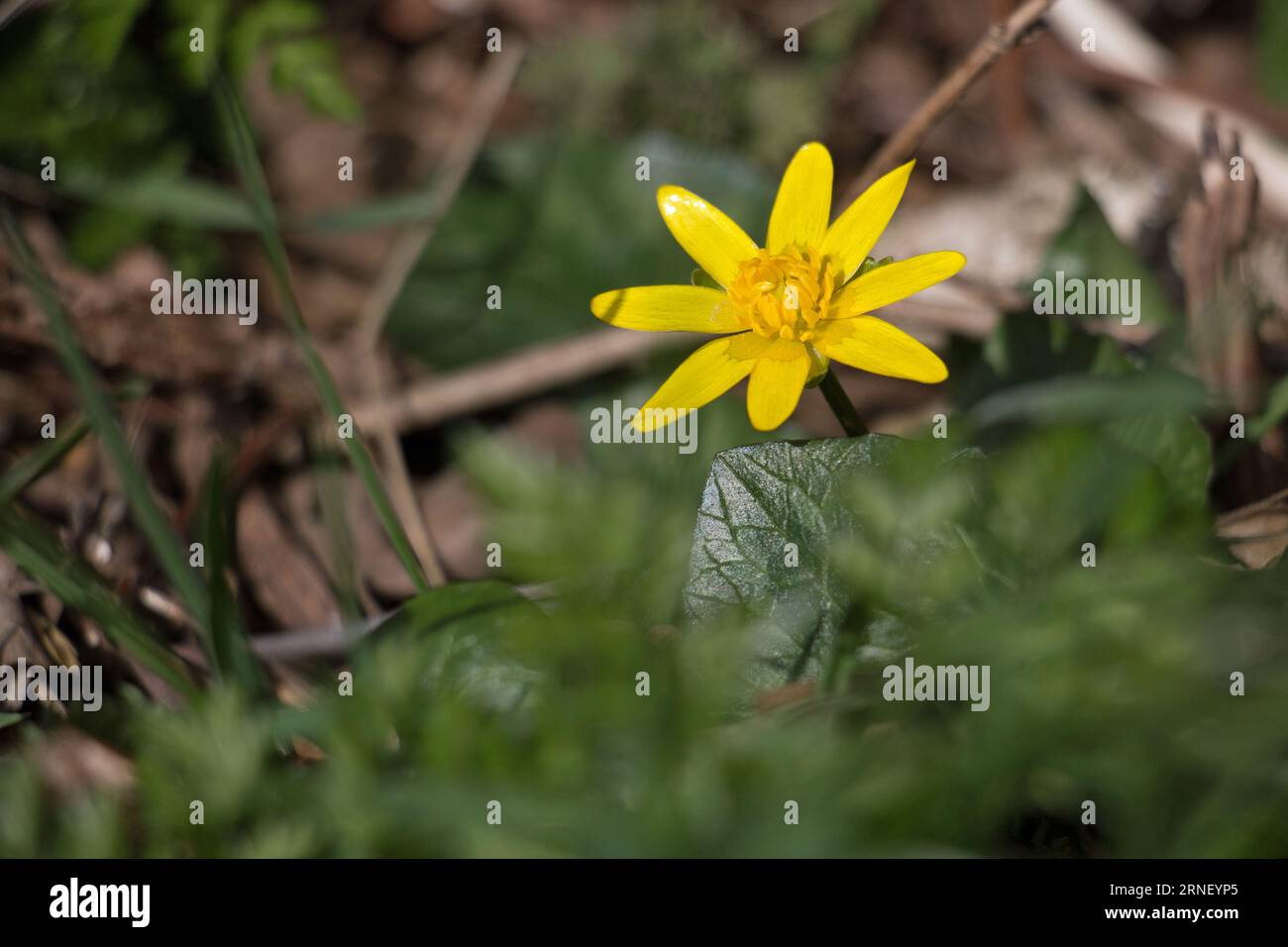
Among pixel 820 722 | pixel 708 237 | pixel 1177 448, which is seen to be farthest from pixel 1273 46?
pixel 820 722

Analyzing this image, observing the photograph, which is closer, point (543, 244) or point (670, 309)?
point (670, 309)

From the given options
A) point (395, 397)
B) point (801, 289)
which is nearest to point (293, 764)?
point (801, 289)

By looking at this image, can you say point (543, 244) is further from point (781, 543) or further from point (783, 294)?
point (781, 543)

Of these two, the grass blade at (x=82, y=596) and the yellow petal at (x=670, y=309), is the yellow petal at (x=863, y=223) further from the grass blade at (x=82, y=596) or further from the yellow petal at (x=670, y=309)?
the grass blade at (x=82, y=596)

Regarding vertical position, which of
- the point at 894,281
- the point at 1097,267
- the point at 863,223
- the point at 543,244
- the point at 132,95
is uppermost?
the point at 132,95

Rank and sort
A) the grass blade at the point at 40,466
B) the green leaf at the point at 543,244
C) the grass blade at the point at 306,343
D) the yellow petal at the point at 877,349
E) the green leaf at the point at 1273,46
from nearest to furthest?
the yellow petal at the point at 877,349, the grass blade at the point at 306,343, the grass blade at the point at 40,466, the green leaf at the point at 543,244, the green leaf at the point at 1273,46

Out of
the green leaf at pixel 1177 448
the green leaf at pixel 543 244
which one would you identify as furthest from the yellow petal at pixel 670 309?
the green leaf at pixel 543 244
